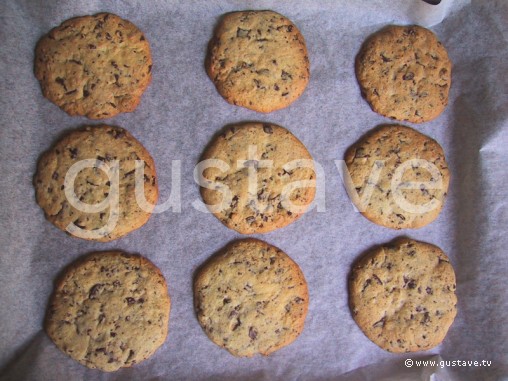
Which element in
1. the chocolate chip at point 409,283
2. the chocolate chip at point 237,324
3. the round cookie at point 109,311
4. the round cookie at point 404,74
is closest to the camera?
the round cookie at point 109,311

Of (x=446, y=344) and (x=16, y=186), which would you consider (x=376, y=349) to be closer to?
(x=446, y=344)

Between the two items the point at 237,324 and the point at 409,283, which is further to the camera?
the point at 409,283

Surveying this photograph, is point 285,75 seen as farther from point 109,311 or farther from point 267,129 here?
point 109,311

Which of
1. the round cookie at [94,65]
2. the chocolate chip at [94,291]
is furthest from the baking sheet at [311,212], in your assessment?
the chocolate chip at [94,291]

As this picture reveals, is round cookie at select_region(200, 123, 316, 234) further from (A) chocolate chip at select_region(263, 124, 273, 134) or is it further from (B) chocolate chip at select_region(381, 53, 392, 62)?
(B) chocolate chip at select_region(381, 53, 392, 62)

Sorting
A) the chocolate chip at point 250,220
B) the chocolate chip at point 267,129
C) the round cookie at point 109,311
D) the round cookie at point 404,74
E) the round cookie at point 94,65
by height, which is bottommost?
the round cookie at point 109,311

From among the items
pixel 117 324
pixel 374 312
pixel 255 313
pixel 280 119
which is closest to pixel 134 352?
pixel 117 324

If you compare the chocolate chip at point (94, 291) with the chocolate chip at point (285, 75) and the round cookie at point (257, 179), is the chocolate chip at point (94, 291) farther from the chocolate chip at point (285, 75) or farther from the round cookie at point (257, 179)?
the chocolate chip at point (285, 75)

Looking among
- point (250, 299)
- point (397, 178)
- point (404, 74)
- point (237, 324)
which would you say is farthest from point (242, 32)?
point (237, 324)
